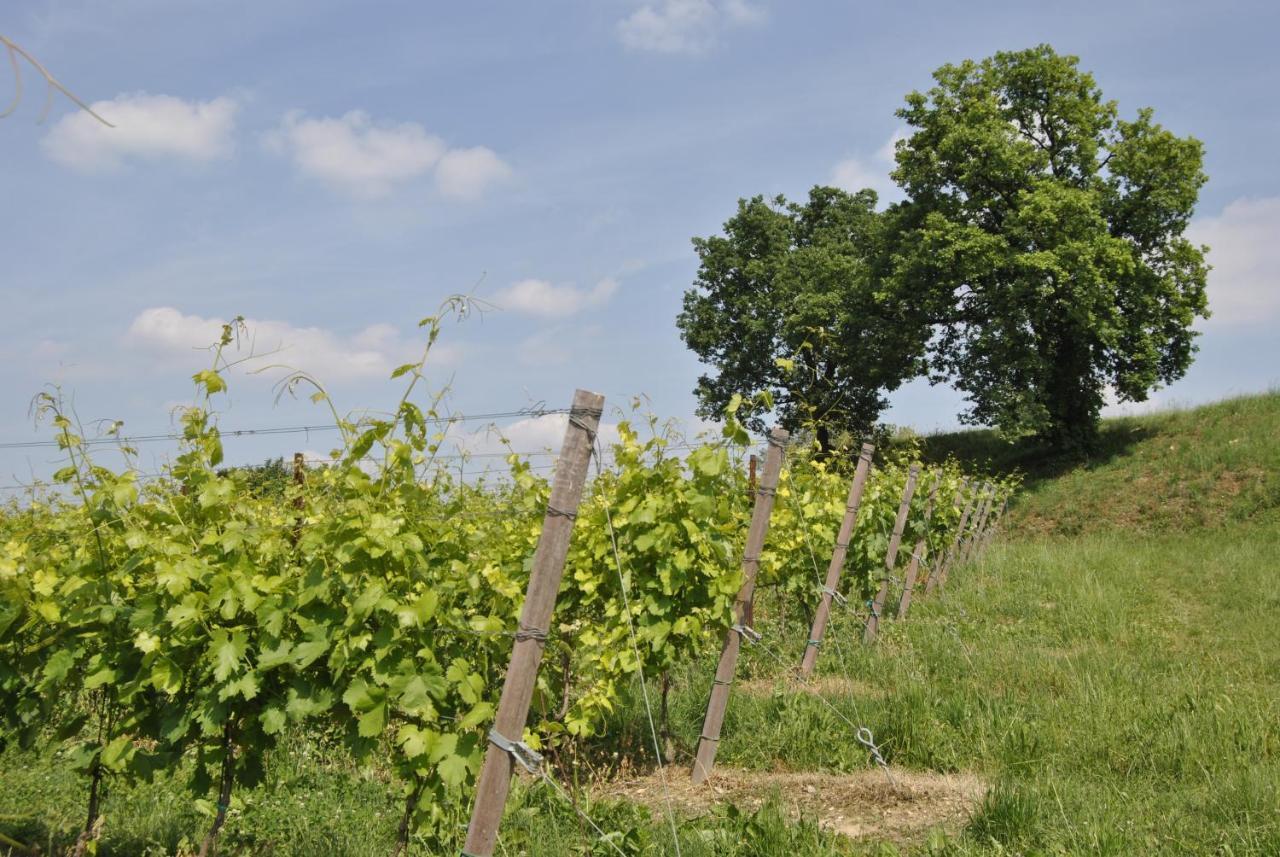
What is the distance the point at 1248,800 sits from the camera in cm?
427

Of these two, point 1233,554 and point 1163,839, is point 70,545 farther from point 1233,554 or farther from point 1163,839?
point 1233,554

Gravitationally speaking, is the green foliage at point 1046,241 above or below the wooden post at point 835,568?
above

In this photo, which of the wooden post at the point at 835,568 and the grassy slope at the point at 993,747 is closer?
the grassy slope at the point at 993,747

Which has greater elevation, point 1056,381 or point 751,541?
point 1056,381

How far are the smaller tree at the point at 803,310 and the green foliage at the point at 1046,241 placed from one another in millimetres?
1467

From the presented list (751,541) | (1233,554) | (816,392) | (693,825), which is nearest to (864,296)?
(816,392)

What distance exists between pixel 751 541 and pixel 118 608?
130 inches

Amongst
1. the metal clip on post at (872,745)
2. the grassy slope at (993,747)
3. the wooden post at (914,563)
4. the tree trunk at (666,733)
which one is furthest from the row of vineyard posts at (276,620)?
the wooden post at (914,563)

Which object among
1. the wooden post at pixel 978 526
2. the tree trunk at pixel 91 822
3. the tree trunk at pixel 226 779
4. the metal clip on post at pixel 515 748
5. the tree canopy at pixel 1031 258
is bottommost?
the tree trunk at pixel 91 822

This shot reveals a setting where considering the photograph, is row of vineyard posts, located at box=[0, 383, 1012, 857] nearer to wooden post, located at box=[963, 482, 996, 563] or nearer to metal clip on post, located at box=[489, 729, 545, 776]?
metal clip on post, located at box=[489, 729, 545, 776]

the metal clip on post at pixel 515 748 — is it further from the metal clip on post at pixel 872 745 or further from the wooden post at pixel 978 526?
the wooden post at pixel 978 526

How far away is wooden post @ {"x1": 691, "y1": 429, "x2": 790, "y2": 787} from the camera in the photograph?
5.56 metres

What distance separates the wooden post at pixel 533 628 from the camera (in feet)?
9.71

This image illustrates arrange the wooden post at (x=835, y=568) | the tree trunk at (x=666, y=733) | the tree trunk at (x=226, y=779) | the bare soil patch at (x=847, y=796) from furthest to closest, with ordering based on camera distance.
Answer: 1. the wooden post at (x=835, y=568)
2. the tree trunk at (x=666, y=733)
3. the bare soil patch at (x=847, y=796)
4. the tree trunk at (x=226, y=779)
